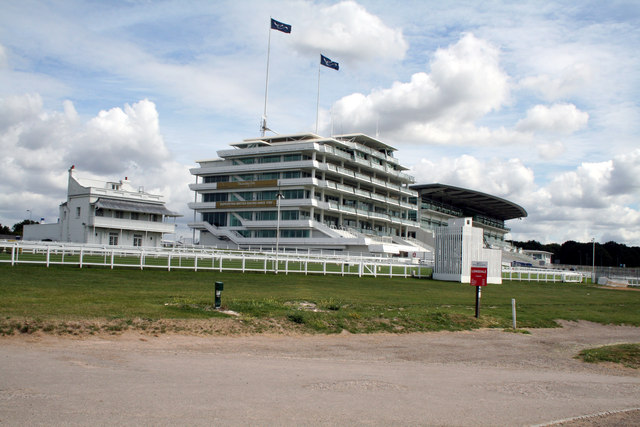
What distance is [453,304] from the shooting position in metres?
25.5

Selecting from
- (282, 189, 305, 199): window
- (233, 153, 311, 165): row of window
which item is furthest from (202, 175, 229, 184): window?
(282, 189, 305, 199): window

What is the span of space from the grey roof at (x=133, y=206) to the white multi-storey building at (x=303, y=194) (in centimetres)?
1740

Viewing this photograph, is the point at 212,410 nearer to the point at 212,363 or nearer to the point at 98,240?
the point at 212,363

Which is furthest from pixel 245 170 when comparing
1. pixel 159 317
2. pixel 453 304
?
pixel 159 317

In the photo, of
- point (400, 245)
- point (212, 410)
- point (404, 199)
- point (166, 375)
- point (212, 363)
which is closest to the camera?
point (212, 410)

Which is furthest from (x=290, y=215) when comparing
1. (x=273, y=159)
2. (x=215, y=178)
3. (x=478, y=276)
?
(x=478, y=276)

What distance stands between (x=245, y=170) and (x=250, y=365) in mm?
83177

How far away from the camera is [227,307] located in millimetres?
18156

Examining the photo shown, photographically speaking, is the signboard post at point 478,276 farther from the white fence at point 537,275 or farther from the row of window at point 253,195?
the row of window at point 253,195

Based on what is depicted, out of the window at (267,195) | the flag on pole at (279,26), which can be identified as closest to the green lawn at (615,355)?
the flag on pole at (279,26)

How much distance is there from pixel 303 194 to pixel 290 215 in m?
4.05

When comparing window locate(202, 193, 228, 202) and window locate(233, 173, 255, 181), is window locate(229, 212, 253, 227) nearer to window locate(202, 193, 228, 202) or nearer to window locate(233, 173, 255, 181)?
window locate(202, 193, 228, 202)

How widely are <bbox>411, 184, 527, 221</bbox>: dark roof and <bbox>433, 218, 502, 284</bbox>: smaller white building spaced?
68785 mm

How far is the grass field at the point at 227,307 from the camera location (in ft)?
49.8
